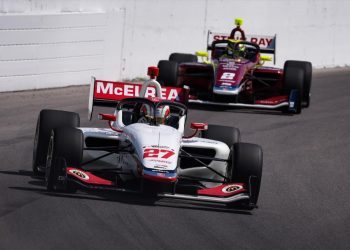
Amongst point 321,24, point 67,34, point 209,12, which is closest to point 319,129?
point 67,34

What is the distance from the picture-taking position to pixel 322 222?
9.73 metres

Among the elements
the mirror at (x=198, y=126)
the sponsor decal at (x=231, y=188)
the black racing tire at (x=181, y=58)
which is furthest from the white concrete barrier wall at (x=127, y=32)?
the sponsor decal at (x=231, y=188)

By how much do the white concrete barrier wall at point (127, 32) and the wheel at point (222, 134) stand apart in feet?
24.3

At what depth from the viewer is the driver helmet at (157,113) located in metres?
10.8

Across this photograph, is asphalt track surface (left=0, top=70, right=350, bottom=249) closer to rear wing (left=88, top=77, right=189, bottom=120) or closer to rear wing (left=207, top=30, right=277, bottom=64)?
rear wing (left=88, top=77, right=189, bottom=120)

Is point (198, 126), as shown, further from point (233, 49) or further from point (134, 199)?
point (233, 49)

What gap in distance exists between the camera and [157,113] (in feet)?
35.4

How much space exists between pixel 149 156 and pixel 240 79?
8.70 m

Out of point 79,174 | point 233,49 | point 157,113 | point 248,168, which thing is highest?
point 233,49

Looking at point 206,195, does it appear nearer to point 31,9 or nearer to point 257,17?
point 31,9

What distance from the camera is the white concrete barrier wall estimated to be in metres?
18.3

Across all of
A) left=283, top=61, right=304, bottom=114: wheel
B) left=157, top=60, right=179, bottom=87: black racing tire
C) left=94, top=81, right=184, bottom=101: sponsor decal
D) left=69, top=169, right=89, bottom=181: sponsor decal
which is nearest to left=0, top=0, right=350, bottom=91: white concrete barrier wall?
left=157, top=60, right=179, bottom=87: black racing tire

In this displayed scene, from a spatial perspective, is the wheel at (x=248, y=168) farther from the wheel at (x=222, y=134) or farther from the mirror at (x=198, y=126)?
the wheel at (x=222, y=134)

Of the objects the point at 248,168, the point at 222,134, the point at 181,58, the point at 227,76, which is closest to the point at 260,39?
the point at 181,58
